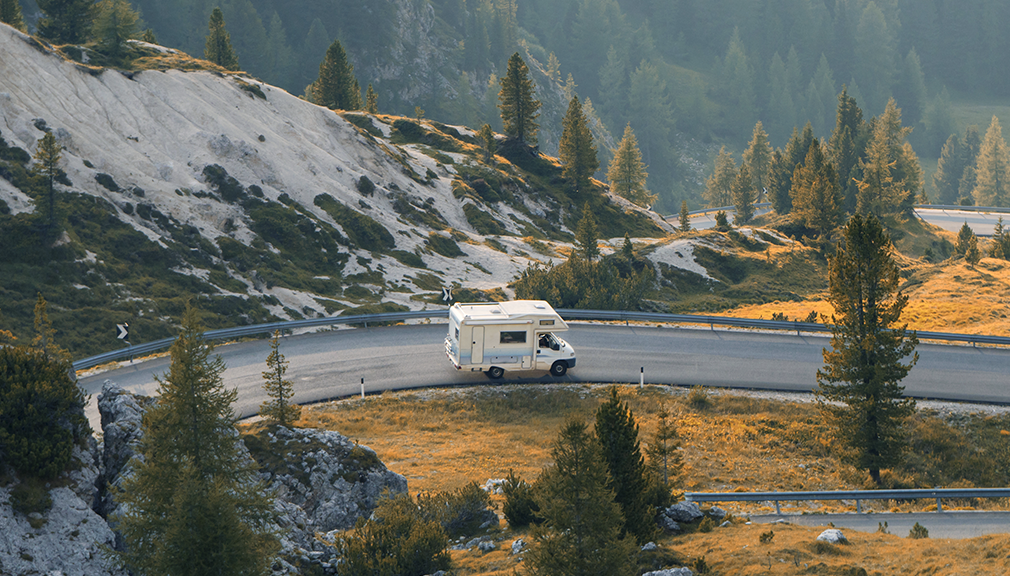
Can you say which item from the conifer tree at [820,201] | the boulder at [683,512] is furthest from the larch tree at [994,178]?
the boulder at [683,512]

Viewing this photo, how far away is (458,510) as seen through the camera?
18906 mm

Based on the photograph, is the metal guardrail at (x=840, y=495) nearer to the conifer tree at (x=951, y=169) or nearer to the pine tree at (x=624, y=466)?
the pine tree at (x=624, y=466)

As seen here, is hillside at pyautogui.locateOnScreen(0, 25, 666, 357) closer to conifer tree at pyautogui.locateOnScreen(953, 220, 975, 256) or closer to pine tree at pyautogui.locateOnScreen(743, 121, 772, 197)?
conifer tree at pyautogui.locateOnScreen(953, 220, 975, 256)

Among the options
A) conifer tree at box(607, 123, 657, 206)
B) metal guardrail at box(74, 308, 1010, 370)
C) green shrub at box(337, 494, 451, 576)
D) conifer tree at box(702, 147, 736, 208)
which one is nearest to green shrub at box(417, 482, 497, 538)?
green shrub at box(337, 494, 451, 576)

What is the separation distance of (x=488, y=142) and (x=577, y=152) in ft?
37.2

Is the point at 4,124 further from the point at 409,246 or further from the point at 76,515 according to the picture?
the point at 76,515

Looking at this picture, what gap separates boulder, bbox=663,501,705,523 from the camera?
17717 millimetres

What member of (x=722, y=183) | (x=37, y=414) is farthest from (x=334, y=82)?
(x=37, y=414)

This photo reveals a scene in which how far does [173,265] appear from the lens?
44.3 m

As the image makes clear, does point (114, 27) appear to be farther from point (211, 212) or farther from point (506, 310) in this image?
point (506, 310)

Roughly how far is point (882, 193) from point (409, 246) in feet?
226

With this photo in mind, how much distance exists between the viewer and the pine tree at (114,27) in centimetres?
5934

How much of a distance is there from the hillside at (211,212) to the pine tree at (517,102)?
2313cm

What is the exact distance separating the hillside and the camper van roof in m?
15.7
